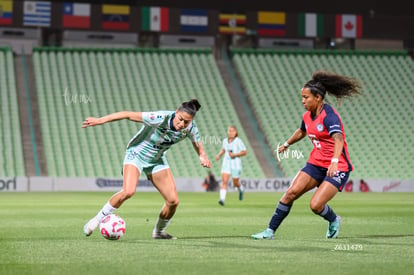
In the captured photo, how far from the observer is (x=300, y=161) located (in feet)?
134

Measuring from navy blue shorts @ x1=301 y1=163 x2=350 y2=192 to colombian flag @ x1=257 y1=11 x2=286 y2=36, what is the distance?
36.2 meters

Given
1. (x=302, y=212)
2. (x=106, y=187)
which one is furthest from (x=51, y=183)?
(x=302, y=212)

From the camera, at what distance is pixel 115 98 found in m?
42.6

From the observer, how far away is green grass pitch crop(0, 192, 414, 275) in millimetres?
8164

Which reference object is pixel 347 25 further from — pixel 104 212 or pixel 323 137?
pixel 104 212

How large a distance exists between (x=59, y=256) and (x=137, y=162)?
262 centimetres

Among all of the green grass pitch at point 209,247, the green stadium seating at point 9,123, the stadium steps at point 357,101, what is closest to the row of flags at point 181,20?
the stadium steps at point 357,101

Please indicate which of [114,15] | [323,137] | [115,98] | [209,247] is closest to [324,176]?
[323,137]

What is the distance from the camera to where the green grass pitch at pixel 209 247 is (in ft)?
26.8

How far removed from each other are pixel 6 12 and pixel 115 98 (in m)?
8.42

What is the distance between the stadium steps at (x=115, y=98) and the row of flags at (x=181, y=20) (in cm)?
174

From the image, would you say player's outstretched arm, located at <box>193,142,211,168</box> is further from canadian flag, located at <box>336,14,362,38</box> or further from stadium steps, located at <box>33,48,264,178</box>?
canadian flag, located at <box>336,14,362,38</box>

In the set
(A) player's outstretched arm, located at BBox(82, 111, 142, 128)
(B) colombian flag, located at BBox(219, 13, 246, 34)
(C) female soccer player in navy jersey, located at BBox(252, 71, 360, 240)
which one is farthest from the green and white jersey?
(B) colombian flag, located at BBox(219, 13, 246, 34)

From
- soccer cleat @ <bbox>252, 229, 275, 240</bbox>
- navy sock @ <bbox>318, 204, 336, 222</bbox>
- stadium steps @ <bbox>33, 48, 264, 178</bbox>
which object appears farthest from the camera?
stadium steps @ <bbox>33, 48, 264, 178</bbox>
